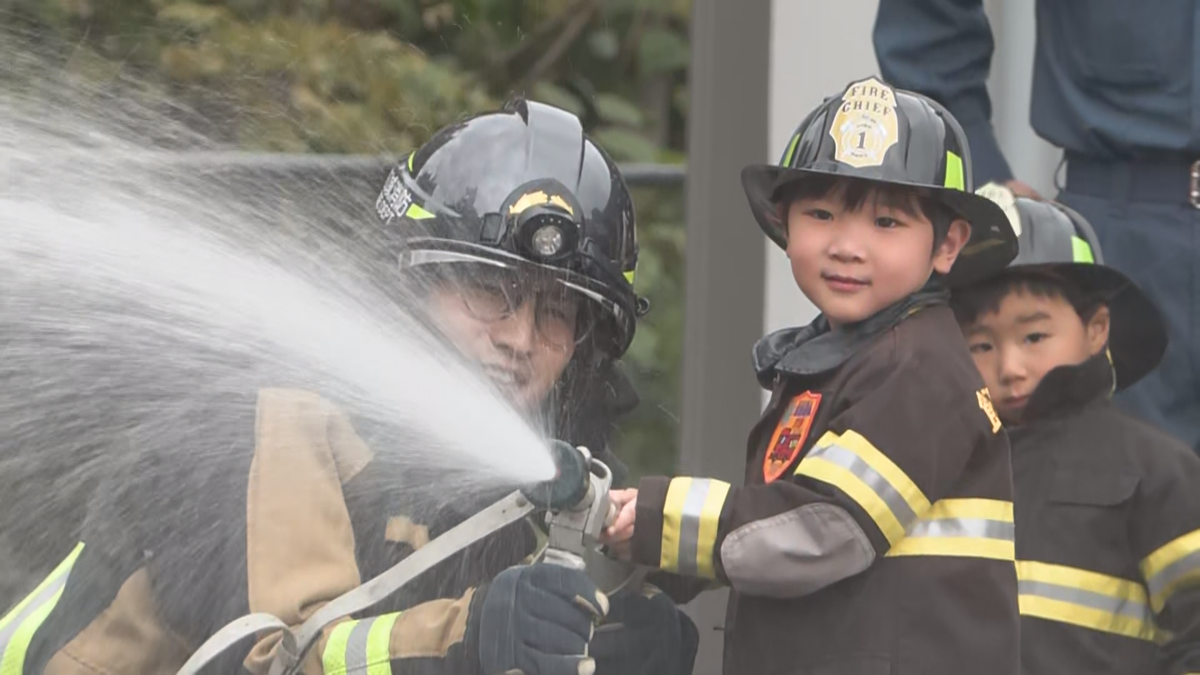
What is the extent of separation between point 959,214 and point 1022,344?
62 centimetres

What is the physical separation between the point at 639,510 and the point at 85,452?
0.92m

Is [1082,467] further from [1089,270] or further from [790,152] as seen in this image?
[790,152]

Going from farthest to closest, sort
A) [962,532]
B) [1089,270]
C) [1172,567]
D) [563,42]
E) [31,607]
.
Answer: [563,42]
[1089,270]
[1172,567]
[31,607]
[962,532]

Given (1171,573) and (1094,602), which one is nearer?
(1171,573)

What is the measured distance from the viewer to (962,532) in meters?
2.77

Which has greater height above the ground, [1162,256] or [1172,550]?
[1162,256]

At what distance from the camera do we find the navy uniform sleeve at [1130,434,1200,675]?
10.5 feet

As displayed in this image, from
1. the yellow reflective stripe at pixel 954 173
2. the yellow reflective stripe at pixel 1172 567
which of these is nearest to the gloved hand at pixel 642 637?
the yellow reflective stripe at pixel 954 173

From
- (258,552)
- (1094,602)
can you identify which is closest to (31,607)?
Result: (258,552)

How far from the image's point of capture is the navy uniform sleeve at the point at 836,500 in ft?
8.75

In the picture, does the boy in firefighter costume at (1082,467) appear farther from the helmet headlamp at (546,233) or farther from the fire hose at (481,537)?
the fire hose at (481,537)

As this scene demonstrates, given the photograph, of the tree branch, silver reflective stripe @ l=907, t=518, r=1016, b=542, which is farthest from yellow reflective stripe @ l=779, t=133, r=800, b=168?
the tree branch

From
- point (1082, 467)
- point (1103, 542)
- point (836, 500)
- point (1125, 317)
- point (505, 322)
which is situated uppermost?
point (505, 322)

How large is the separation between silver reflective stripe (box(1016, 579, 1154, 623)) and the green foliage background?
0.80m
